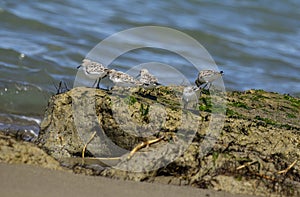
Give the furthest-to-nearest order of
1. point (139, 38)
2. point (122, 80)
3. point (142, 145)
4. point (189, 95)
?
point (139, 38) → point (122, 80) → point (189, 95) → point (142, 145)

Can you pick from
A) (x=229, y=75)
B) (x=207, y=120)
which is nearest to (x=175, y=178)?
(x=207, y=120)

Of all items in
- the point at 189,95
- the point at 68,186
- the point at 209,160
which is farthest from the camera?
the point at 189,95

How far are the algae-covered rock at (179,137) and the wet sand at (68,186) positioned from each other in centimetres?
14

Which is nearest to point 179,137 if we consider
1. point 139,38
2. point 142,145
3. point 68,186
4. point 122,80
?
point 142,145

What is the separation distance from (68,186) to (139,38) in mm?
8365

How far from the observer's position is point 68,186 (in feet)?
14.8

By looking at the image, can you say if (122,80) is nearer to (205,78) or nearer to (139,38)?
(205,78)

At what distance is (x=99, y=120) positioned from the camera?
5.46 metres

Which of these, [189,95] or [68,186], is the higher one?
[189,95]

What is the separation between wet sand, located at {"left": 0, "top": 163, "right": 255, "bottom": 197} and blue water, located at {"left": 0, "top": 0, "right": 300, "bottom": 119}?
378 cm

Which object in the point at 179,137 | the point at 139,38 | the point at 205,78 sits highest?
the point at 139,38

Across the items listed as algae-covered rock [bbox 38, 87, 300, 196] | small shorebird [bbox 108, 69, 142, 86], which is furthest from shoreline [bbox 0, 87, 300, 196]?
small shorebird [bbox 108, 69, 142, 86]

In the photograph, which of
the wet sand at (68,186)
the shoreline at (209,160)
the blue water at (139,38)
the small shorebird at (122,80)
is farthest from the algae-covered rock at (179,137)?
the blue water at (139,38)

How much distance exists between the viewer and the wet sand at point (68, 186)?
4.42 metres
